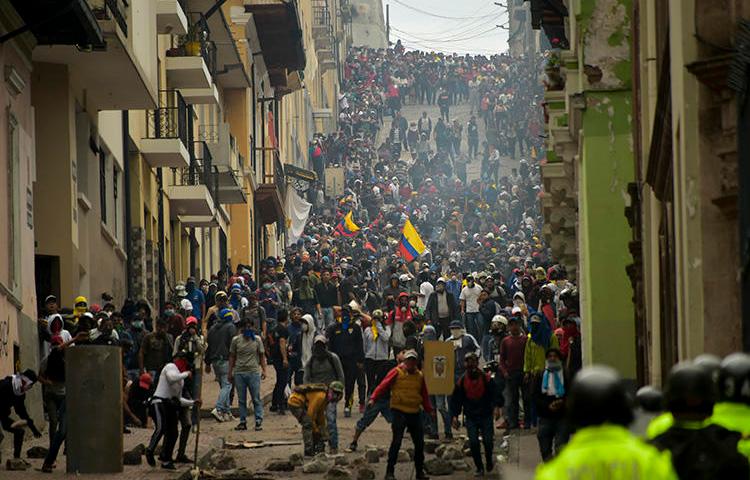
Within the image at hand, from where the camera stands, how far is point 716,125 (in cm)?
1322

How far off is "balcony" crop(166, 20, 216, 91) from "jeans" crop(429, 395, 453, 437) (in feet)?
47.5

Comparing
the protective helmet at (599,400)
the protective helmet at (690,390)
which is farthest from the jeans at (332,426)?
the protective helmet at (599,400)

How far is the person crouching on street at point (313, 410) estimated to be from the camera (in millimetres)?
23719

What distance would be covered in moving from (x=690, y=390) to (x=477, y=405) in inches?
582

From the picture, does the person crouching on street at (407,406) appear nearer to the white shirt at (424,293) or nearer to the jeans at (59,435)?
the jeans at (59,435)

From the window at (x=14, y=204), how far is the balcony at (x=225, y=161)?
1779cm

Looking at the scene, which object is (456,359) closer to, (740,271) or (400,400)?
(400,400)

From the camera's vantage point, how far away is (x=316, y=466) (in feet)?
73.1

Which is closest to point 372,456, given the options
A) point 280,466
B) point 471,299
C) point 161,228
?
point 280,466

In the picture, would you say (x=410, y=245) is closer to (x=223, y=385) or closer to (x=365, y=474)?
(x=223, y=385)

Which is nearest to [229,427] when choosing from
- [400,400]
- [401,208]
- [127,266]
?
[400,400]

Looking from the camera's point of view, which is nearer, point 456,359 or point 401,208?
point 456,359

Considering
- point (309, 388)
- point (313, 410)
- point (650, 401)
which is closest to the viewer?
point (650, 401)

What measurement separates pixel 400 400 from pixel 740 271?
9.34m
